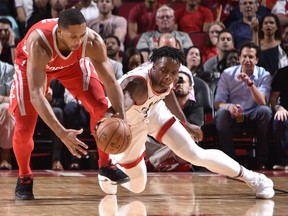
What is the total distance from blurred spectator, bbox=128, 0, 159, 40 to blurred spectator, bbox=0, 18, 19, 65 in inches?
71.4

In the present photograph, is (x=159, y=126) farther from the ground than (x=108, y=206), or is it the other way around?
(x=159, y=126)

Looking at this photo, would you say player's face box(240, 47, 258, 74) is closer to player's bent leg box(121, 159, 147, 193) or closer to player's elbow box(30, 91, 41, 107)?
player's bent leg box(121, 159, 147, 193)

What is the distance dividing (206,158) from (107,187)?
850 millimetres

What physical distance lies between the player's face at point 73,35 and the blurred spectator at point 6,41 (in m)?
3.83

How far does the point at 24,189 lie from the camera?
5430 millimetres

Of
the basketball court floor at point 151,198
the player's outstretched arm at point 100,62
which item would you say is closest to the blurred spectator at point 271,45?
the basketball court floor at point 151,198

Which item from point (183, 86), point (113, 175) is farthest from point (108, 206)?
point (183, 86)

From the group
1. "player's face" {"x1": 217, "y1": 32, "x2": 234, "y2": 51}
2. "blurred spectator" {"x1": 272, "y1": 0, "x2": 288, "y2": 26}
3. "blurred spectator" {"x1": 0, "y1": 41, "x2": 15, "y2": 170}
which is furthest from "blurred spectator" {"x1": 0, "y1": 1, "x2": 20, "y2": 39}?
"blurred spectator" {"x1": 272, "y1": 0, "x2": 288, "y2": 26}

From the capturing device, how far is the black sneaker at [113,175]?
5.31m

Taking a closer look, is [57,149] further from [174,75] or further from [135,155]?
[174,75]

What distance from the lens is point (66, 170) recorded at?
26.1 feet

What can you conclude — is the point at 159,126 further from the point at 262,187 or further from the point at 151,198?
the point at 262,187

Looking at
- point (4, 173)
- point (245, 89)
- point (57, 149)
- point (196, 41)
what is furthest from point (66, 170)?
point (196, 41)

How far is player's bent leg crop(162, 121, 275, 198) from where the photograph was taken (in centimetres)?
548
